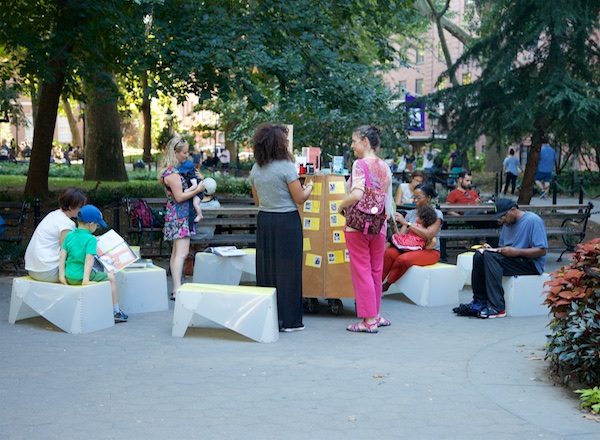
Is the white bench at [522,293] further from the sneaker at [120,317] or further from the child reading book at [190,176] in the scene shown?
the sneaker at [120,317]

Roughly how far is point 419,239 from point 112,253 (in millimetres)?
3597

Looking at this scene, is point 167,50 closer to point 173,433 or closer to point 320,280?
point 320,280

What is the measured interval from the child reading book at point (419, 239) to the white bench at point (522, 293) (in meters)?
1.12

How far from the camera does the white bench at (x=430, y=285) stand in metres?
9.99

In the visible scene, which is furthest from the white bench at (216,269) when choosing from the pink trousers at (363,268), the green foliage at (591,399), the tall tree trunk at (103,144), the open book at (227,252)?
the tall tree trunk at (103,144)

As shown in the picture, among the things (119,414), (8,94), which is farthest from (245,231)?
(8,94)

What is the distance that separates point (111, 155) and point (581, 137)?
445 inches

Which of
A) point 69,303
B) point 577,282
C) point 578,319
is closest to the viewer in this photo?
point 578,319

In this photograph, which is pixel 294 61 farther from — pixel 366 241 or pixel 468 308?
pixel 366 241

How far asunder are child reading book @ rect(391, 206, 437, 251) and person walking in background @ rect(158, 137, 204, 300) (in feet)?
7.70

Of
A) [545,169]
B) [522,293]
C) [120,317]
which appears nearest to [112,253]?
[120,317]

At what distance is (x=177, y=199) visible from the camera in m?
9.66

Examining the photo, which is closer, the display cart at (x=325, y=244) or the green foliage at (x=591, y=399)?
the green foliage at (x=591, y=399)

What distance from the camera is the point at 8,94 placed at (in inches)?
875
